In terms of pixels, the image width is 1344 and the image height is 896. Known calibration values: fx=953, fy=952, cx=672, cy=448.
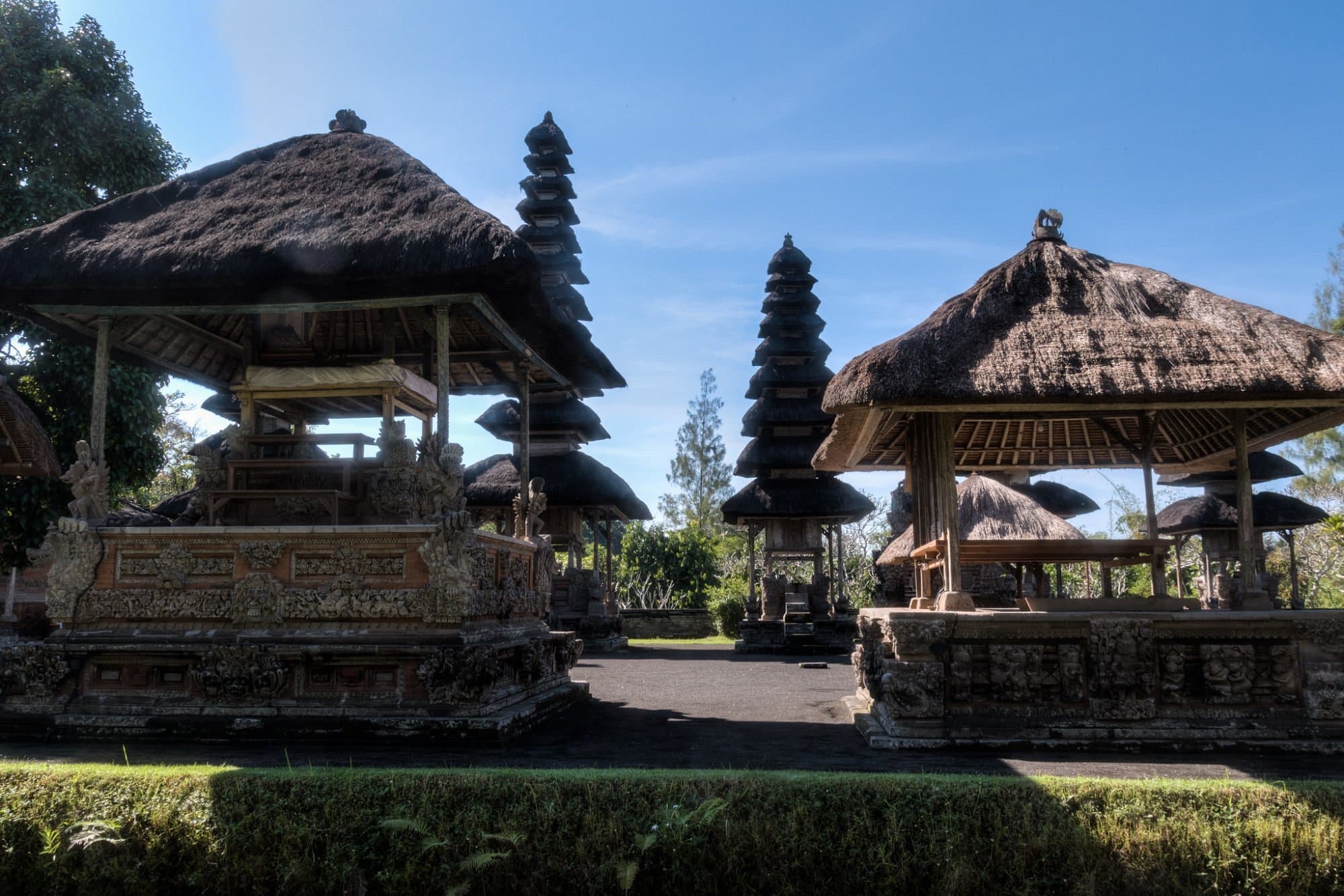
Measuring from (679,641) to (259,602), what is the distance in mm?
16275

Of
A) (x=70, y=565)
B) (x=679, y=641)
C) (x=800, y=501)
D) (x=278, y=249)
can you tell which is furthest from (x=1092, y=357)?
(x=679, y=641)

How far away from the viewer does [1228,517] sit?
19469 millimetres

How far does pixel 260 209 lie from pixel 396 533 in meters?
3.19

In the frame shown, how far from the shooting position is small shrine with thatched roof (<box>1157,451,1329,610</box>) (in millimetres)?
18859

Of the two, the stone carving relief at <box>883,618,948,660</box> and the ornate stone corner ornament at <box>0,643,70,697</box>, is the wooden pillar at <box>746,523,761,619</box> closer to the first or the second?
the stone carving relief at <box>883,618,948,660</box>

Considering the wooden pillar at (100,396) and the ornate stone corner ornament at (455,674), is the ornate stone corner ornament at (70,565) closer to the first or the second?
the wooden pillar at (100,396)

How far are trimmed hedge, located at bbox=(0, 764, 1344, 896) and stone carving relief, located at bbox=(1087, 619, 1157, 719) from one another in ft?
5.36

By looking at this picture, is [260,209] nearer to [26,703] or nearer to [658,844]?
[26,703]

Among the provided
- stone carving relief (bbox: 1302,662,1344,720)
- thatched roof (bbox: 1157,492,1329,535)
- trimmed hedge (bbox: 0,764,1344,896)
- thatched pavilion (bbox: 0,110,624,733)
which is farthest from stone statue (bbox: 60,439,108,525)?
thatched roof (bbox: 1157,492,1329,535)

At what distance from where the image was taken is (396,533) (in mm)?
7473

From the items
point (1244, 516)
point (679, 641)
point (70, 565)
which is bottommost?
point (679, 641)

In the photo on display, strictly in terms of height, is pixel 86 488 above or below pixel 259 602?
above

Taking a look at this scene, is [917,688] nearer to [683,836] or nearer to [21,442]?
[683,836]

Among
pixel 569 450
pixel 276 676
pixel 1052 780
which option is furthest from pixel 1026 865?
pixel 569 450
